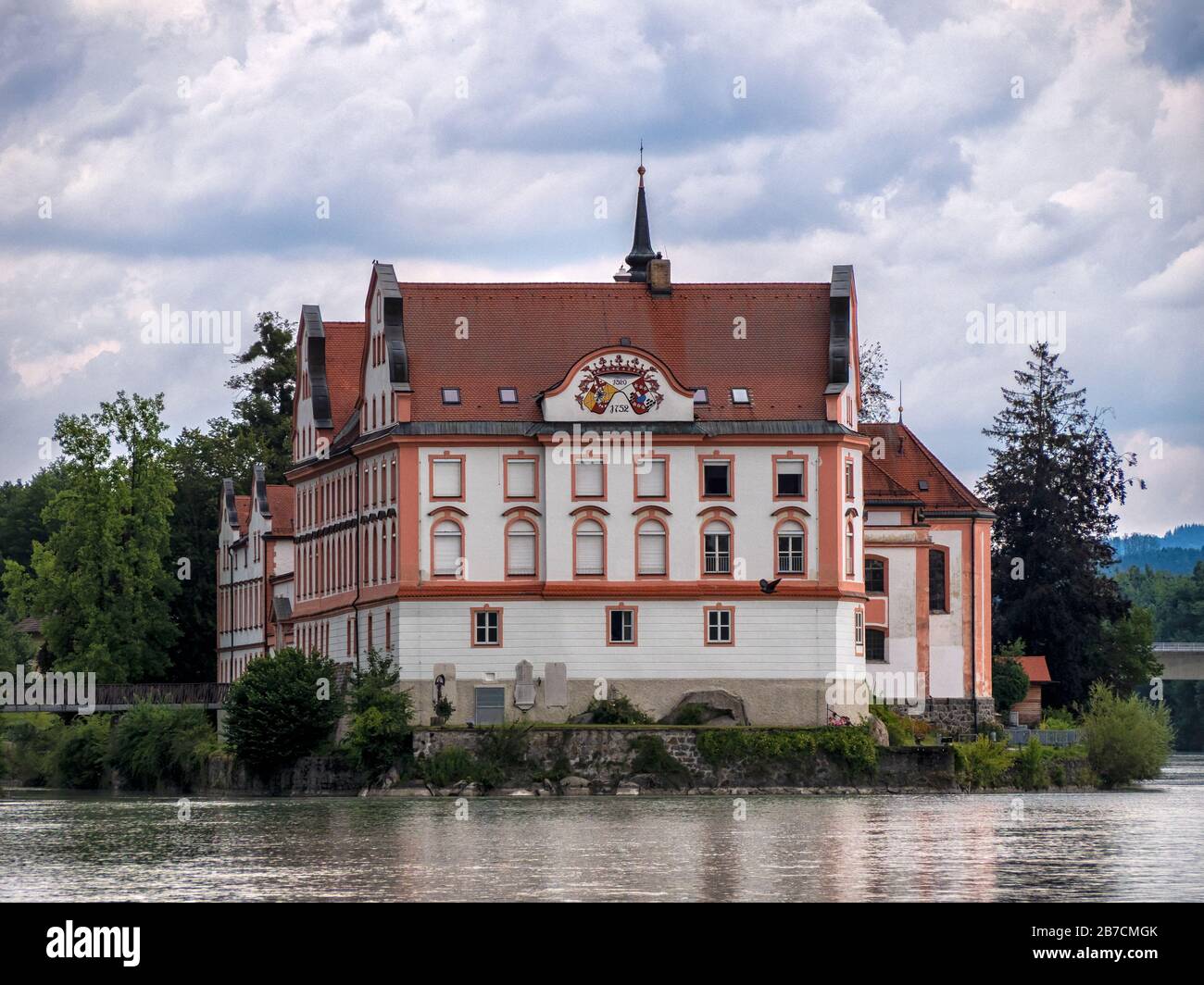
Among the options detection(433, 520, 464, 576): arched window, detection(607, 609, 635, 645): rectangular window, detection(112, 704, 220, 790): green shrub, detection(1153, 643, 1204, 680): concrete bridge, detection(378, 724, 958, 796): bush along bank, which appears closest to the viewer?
detection(378, 724, 958, 796): bush along bank

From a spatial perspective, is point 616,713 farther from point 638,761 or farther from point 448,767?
point 448,767

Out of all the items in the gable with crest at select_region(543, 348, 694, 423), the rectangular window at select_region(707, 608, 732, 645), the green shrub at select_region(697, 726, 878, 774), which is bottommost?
the green shrub at select_region(697, 726, 878, 774)

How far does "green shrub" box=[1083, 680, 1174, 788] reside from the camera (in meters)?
79.9

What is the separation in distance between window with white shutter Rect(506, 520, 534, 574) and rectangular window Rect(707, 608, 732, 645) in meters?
5.51

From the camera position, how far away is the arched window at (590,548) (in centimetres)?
7788

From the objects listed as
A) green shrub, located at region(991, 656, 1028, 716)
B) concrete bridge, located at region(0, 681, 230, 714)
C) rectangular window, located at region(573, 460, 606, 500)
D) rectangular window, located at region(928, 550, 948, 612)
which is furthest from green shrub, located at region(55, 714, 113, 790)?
green shrub, located at region(991, 656, 1028, 716)

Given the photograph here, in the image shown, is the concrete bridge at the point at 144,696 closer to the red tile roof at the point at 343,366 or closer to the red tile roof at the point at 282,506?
the red tile roof at the point at 282,506

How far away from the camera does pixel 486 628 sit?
7775 centimetres

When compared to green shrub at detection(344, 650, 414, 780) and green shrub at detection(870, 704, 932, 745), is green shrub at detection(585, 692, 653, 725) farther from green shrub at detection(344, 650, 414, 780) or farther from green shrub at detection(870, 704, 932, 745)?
A: green shrub at detection(870, 704, 932, 745)

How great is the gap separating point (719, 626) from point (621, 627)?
9.60ft
